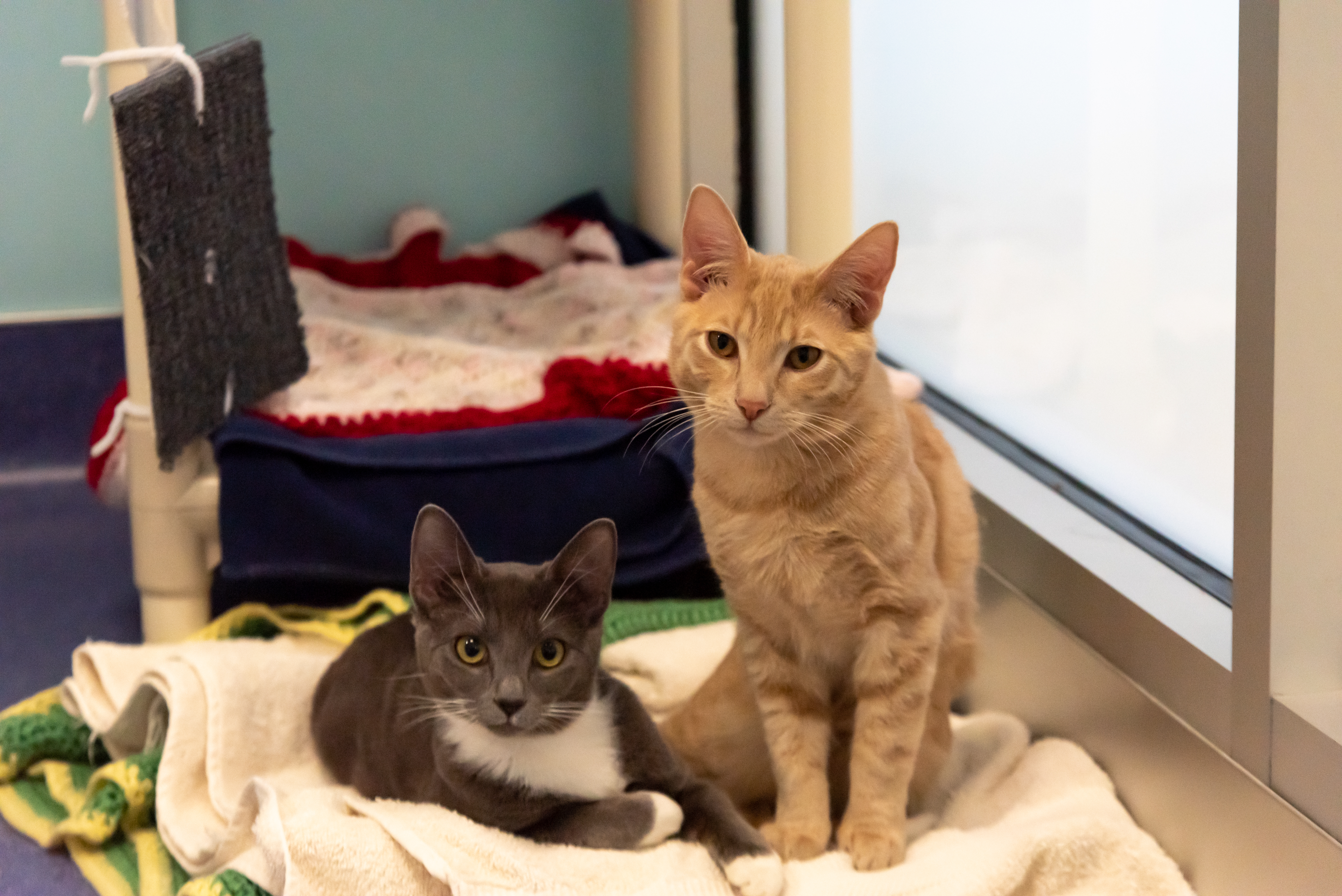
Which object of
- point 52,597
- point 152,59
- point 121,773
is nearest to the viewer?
point 121,773

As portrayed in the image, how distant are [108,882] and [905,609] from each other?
0.84 meters

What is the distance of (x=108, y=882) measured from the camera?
118 centimetres

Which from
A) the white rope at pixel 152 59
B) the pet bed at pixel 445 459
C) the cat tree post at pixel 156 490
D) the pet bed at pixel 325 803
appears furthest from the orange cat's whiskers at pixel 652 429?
the white rope at pixel 152 59

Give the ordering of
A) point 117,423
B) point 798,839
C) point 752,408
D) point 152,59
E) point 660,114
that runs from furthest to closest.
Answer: point 660,114, point 117,423, point 152,59, point 798,839, point 752,408

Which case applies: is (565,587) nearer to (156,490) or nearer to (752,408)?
(752,408)

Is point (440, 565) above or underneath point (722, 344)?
underneath

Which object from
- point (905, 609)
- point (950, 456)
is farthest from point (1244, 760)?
point (950, 456)

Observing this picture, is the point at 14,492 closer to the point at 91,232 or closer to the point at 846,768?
the point at 91,232

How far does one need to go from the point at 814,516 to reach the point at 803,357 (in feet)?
0.48

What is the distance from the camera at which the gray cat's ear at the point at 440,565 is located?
1.06m

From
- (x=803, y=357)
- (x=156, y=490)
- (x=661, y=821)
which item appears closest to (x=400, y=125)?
(x=156, y=490)

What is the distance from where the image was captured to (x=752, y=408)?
3.37ft

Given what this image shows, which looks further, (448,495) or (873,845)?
(448,495)

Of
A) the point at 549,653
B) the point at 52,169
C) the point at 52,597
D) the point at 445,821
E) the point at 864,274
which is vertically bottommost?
the point at 52,597
